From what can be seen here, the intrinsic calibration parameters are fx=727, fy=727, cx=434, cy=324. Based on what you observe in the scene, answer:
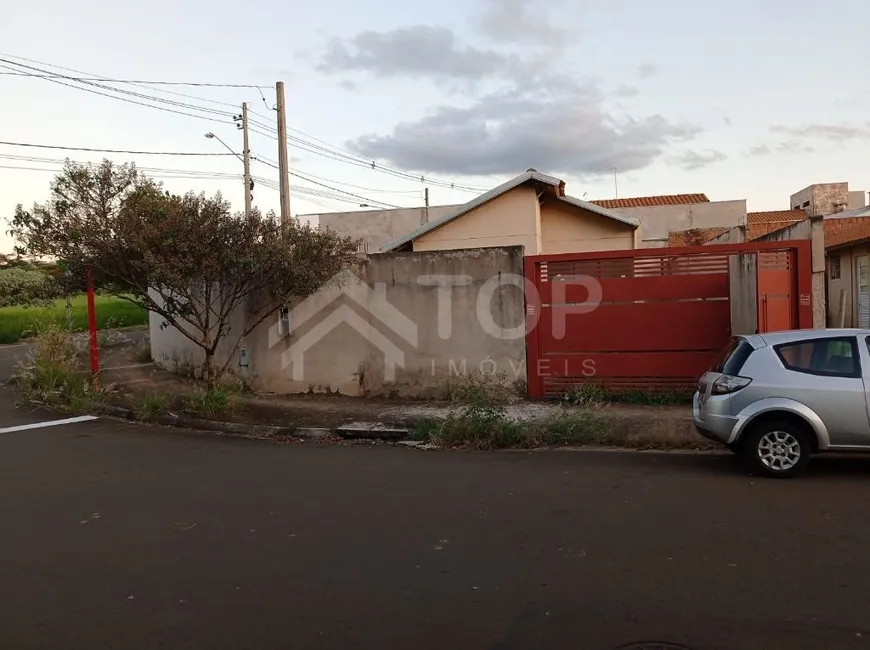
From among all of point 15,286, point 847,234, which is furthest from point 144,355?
point 15,286

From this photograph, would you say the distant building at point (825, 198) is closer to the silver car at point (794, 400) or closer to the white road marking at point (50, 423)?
the silver car at point (794, 400)

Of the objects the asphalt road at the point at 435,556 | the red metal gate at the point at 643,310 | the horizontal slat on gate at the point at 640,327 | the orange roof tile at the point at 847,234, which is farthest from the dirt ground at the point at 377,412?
the orange roof tile at the point at 847,234

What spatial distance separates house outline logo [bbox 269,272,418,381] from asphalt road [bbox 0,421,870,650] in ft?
15.9

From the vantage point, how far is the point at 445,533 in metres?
5.61

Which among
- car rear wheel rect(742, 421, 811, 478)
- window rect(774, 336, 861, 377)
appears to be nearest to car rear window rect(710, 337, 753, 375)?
window rect(774, 336, 861, 377)

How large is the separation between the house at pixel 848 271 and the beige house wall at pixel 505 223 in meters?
9.53

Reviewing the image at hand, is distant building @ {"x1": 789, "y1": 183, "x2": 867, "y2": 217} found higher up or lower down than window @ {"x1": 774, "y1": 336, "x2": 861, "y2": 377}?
higher up

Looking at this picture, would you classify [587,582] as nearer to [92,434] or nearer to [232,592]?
[232,592]

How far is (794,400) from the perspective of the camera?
7109 mm

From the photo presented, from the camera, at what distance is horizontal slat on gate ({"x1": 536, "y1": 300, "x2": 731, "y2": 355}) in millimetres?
11586

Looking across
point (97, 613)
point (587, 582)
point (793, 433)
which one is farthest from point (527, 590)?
point (793, 433)

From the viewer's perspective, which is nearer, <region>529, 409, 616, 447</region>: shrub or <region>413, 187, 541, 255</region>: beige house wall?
<region>529, 409, 616, 447</region>: shrub

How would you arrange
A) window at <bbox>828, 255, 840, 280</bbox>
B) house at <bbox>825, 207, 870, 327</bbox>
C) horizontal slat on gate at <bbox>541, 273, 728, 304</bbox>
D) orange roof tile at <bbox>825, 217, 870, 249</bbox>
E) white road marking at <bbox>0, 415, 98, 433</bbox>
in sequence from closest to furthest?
white road marking at <bbox>0, 415, 98, 433</bbox> < horizontal slat on gate at <bbox>541, 273, 728, 304</bbox> < house at <bbox>825, 207, 870, 327</bbox> < orange roof tile at <bbox>825, 217, 870, 249</bbox> < window at <bbox>828, 255, 840, 280</bbox>

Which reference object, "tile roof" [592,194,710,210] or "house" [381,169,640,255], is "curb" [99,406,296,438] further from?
"tile roof" [592,194,710,210]
